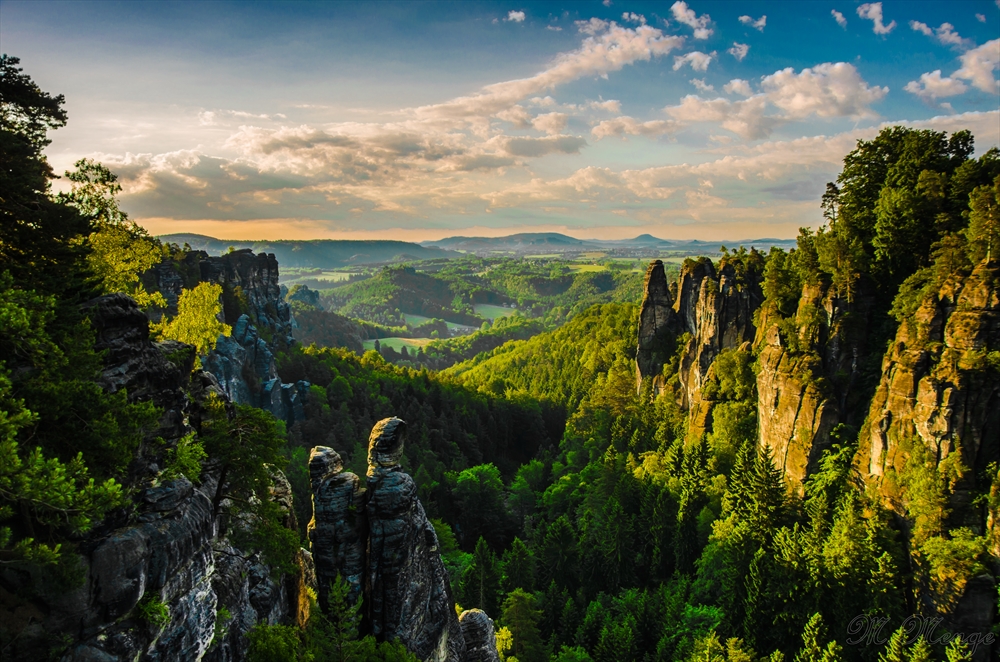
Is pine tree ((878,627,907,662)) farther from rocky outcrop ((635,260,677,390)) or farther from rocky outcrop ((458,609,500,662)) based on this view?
rocky outcrop ((635,260,677,390))

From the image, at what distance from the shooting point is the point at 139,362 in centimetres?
1770

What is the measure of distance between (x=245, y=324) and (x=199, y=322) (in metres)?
22.7

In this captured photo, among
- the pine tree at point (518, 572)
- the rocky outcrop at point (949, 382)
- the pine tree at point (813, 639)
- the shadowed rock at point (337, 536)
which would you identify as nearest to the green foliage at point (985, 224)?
the rocky outcrop at point (949, 382)

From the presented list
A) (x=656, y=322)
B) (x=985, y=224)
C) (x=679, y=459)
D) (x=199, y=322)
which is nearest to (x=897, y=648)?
(x=985, y=224)

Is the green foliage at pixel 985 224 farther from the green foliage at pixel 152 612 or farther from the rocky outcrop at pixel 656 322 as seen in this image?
the rocky outcrop at pixel 656 322

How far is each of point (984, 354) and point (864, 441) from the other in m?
8.87

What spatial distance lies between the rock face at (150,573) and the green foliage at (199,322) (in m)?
27.1

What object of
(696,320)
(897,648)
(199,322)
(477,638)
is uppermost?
(696,320)

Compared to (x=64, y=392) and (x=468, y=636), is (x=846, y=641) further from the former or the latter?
(x=64, y=392)

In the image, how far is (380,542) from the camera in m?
22.5

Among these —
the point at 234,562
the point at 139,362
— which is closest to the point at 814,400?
the point at 234,562

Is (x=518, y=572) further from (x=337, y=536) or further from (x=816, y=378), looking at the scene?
(x=816, y=378)

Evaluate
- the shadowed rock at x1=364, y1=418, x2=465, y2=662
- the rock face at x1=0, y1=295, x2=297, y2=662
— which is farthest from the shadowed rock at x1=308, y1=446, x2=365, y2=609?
the rock face at x1=0, y1=295, x2=297, y2=662

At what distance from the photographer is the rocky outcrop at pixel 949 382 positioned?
2903cm
